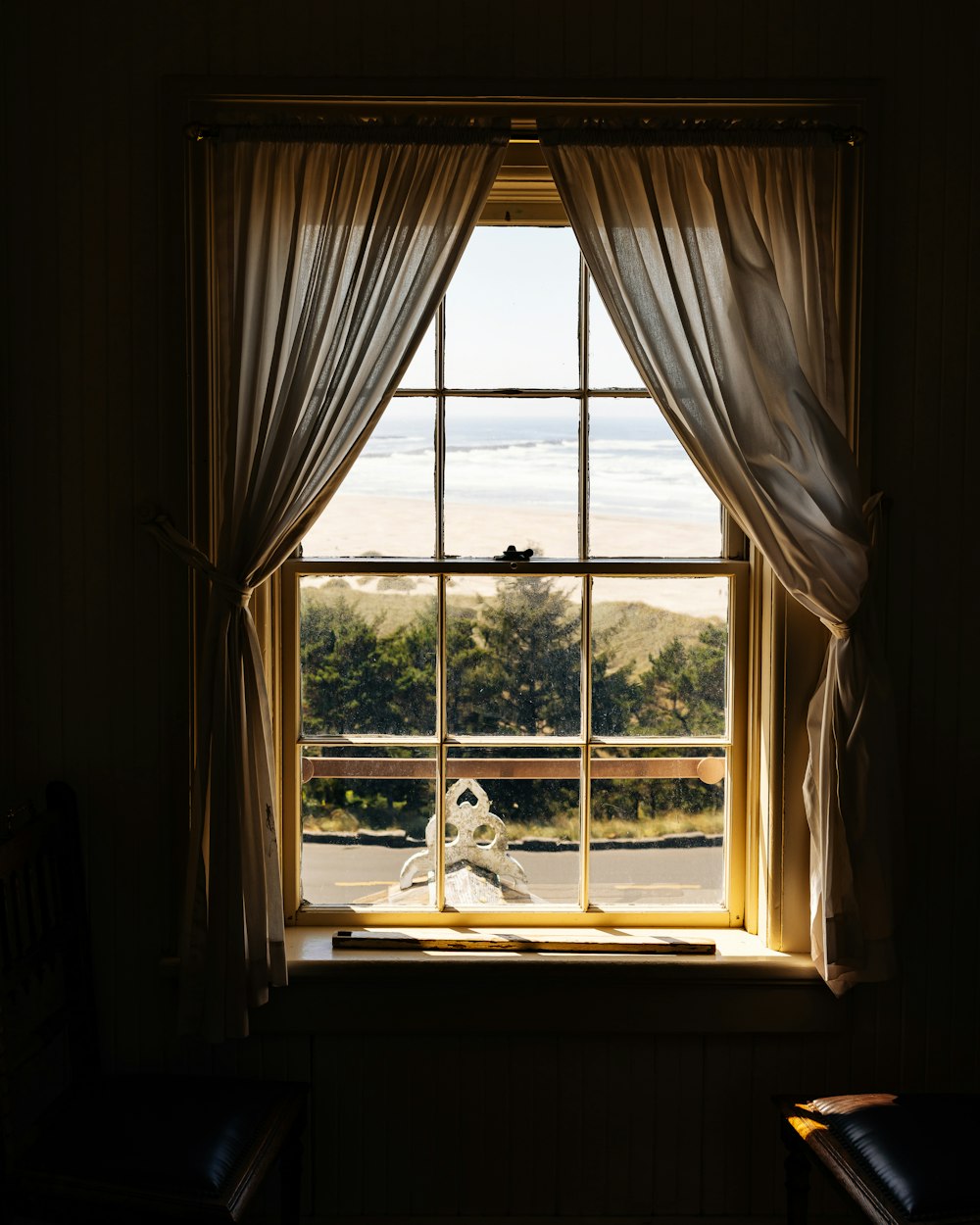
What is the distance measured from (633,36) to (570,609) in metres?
1.26

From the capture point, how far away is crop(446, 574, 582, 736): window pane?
2412 millimetres

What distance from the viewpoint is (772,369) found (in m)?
2.18

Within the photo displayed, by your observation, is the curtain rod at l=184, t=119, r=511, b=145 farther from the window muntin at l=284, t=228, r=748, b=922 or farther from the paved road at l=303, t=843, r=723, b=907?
the paved road at l=303, t=843, r=723, b=907

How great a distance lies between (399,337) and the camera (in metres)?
2.20

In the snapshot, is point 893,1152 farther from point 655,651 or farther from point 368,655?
point 368,655

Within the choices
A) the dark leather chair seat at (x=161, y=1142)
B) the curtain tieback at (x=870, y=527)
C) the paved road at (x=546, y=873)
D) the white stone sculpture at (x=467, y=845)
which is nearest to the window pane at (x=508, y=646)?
the white stone sculpture at (x=467, y=845)

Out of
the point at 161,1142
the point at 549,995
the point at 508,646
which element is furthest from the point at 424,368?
the point at 161,1142

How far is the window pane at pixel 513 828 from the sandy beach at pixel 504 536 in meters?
0.42

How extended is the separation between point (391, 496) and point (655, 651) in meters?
0.72

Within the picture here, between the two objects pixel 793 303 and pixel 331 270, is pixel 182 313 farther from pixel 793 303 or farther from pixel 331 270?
pixel 793 303

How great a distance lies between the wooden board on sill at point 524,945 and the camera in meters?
2.29

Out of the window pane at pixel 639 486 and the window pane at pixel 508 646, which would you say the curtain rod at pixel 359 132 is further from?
the window pane at pixel 508 646

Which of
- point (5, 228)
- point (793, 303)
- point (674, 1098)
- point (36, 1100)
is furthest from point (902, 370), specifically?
point (36, 1100)

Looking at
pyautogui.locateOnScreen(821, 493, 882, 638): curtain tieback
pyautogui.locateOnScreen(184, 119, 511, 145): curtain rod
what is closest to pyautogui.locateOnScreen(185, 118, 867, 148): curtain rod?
pyautogui.locateOnScreen(184, 119, 511, 145): curtain rod
